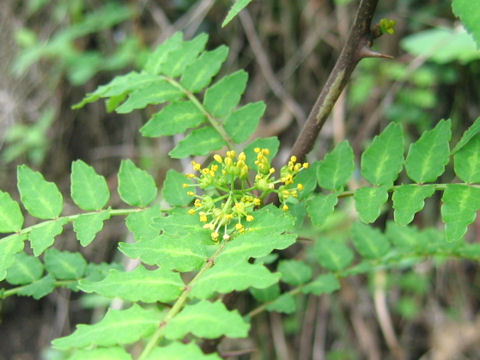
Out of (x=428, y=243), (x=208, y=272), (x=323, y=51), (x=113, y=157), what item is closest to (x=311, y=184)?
(x=208, y=272)

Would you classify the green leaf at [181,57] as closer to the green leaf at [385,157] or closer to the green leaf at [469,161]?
the green leaf at [385,157]

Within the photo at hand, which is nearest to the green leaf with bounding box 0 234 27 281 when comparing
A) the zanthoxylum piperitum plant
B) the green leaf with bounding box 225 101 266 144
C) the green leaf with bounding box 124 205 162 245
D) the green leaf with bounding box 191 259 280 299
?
the zanthoxylum piperitum plant

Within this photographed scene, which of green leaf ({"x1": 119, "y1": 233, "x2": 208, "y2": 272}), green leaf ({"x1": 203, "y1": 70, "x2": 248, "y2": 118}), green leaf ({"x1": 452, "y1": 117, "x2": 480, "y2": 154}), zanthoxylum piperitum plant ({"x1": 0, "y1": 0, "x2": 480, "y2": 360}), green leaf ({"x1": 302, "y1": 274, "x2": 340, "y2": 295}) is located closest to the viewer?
zanthoxylum piperitum plant ({"x1": 0, "y1": 0, "x2": 480, "y2": 360})

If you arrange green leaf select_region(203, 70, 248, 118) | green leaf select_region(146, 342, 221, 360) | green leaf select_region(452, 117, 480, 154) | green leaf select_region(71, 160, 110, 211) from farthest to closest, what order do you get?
green leaf select_region(203, 70, 248, 118)
green leaf select_region(71, 160, 110, 211)
green leaf select_region(452, 117, 480, 154)
green leaf select_region(146, 342, 221, 360)

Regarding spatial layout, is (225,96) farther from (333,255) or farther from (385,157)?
(333,255)

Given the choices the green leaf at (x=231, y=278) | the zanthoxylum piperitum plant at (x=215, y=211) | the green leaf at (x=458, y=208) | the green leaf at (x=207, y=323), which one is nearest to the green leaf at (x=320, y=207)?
the zanthoxylum piperitum plant at (x=215, y=211)

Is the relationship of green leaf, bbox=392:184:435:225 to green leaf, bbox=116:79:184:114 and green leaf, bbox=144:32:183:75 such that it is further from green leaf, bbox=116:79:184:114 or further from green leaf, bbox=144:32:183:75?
green leaf, bbox=144:32:183:75

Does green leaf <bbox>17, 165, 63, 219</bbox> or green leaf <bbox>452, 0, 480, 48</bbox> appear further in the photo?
green leaf <bbox>17, 165, 63, 219</bbox>

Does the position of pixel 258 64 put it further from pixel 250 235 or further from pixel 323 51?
pixel 250 235
